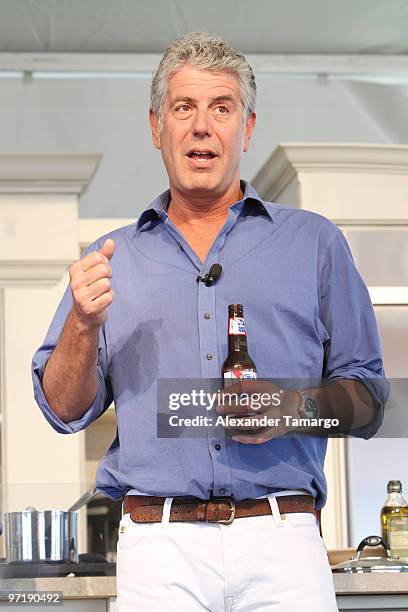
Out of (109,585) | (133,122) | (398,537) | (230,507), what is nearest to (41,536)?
(109,585)

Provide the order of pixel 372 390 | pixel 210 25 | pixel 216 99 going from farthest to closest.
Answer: pixel 210 25
pixel 216 99
pixel 372 390

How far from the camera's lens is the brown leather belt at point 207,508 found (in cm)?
127

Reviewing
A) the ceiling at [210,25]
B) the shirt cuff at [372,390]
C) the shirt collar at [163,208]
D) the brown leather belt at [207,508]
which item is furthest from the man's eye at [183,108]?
the ceiling at [210,25]

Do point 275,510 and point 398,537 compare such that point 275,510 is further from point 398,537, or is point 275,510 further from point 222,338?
point 398,537

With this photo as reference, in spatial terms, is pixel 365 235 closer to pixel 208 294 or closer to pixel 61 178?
pixel 61 178

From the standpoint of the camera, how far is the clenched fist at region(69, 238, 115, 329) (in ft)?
4.03

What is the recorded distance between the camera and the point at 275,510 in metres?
1.27

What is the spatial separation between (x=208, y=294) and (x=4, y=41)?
297 centimetres

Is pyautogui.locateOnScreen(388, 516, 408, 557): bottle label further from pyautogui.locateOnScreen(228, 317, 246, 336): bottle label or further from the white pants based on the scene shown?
pyautogui.locateOnScreen(228, 317, 246, 336): bottle label

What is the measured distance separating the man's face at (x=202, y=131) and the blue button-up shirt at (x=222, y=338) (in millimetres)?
60

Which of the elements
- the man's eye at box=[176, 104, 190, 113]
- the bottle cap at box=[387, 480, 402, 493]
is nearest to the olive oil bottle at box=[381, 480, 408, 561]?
the bottle cap at box=[387, 480, 402, 493]

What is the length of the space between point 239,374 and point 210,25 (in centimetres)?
299

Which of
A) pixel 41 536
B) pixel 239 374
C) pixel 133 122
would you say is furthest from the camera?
pixel 133 122

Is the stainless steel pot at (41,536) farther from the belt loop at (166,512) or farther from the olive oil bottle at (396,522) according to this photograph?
the belt loop at (166,512)
